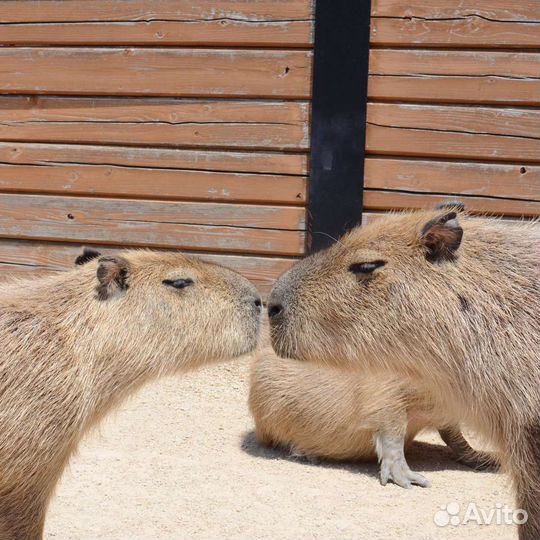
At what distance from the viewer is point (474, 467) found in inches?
218

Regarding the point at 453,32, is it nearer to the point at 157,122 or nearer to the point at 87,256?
the point at 157,122

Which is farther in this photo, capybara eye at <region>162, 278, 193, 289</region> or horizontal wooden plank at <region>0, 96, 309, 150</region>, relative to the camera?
horizontal wooden plank at <region>0, 96, 309, 150</region>

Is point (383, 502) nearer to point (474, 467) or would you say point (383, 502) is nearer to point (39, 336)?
point (474, 467)

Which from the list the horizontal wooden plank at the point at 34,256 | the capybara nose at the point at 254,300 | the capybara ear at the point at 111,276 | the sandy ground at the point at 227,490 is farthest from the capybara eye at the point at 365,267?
the horizontal wooden plank at the point at 34,256

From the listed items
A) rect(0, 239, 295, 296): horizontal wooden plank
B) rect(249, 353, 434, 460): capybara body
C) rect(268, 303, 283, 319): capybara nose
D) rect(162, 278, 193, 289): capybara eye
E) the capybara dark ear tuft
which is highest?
the capybara dark ear tuft

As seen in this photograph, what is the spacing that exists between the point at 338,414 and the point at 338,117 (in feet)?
7.74

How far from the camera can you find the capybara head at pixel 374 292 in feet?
10.9

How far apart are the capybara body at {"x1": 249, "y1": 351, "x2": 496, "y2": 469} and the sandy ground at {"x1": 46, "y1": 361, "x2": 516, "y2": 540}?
128mm

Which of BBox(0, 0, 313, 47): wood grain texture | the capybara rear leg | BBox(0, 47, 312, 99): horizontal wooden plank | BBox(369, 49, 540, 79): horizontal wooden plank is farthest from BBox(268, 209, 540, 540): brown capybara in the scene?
BBox(0, 0, 313, 47): wood grain texture

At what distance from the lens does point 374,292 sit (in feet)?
11.2

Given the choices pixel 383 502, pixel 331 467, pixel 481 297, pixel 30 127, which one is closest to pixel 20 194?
pixel 30 127

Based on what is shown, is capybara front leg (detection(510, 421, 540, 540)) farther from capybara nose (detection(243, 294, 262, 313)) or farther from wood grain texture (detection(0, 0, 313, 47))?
wood grain texture (detection(0, 0, 313, 47))

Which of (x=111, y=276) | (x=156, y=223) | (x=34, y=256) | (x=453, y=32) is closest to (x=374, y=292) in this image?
(x=111, y=276)

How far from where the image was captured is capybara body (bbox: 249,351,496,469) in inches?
205
